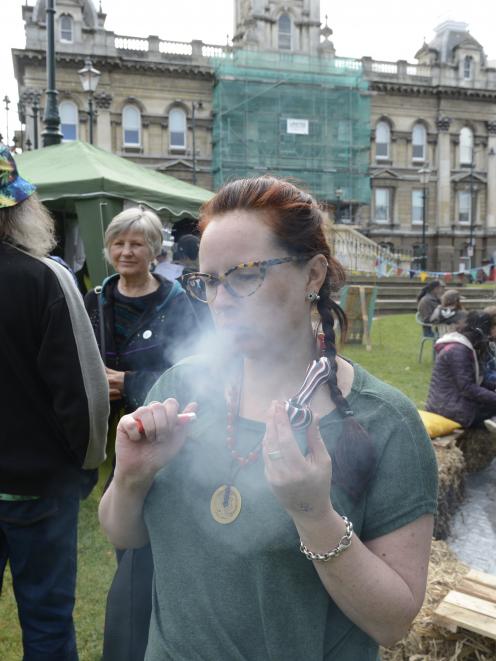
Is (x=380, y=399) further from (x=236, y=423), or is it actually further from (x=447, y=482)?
(x=447, y=482)

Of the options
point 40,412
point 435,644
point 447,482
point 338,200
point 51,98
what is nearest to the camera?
point 40,412

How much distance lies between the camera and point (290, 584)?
1170 millimetres

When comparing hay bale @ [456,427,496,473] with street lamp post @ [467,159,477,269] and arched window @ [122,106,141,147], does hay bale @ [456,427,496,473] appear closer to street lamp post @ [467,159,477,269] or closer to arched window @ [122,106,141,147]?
arched window @ [122,106,141,147]

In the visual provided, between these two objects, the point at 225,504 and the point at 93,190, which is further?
the point at 93,190

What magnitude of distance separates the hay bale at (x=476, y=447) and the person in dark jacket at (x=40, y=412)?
4.28 meters

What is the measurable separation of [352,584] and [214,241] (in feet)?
2.40

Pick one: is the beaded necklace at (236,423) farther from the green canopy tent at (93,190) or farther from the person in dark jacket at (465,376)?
the green canopy tent at (93,190)

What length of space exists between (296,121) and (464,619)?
121 feet

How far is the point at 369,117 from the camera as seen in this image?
3784cm

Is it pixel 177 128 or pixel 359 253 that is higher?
pixel 177 128

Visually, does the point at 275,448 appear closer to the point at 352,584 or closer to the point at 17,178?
the point at 352,584

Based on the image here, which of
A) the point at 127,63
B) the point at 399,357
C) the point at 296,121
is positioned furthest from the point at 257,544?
the point at 296,121

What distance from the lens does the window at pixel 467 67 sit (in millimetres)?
42031

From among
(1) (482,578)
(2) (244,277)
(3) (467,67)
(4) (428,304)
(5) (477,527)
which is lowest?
(5) (477,527)
